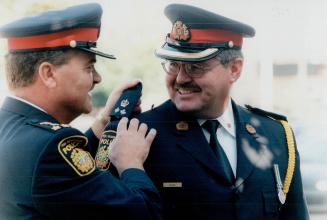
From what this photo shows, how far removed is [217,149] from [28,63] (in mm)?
752

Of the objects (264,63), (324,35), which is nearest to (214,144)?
(324,35)

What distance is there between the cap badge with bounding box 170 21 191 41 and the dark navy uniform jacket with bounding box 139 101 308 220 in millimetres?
257

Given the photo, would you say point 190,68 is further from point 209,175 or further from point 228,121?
point 209,175

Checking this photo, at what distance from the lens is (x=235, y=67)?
2.14 meters

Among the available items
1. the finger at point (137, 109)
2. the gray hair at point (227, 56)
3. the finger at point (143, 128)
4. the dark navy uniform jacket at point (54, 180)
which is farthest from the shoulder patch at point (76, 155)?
the gray hair at point (227, 56)

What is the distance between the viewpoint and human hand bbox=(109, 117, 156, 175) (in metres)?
1.80

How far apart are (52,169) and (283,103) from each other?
135 inches

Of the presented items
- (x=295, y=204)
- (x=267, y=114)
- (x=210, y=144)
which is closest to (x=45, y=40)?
(x=210, y=144)

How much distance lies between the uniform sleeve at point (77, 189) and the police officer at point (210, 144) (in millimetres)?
287

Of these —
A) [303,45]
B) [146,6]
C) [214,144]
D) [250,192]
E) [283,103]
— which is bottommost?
[283,103]

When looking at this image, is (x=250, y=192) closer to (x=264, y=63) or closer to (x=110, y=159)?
(x=110, y=159)

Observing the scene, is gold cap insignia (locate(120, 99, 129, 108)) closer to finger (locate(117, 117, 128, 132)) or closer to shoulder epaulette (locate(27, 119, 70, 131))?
finger (locate(117, 117, 128, 132))

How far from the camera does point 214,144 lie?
202cm

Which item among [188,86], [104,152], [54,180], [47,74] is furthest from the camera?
[188,86]
